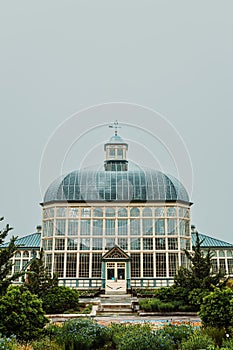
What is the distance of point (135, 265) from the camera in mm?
39125

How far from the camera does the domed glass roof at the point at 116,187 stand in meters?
41.6

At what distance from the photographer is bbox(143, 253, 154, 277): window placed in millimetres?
38812

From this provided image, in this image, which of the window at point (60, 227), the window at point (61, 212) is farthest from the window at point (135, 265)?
the window at point (61, 212)

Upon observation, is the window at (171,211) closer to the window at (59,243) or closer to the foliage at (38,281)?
the window at (59,243)

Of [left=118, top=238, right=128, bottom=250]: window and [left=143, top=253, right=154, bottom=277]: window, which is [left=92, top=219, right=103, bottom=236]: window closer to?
[left=118, top=238, right=128, bottom=250]: window

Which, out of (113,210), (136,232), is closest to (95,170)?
(113,210)

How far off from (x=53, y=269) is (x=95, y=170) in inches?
490

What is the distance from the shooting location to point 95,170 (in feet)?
145

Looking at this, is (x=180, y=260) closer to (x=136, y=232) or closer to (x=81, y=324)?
(x=136, y=232)

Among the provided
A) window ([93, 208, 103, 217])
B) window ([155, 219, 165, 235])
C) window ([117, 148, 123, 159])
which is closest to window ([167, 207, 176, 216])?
window ([155, 219, 165, 235])

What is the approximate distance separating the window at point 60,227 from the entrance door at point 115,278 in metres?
6.07

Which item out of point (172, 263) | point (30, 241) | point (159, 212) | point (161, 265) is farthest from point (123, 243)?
point (30, 241)

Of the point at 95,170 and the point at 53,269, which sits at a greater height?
the point at 95,170

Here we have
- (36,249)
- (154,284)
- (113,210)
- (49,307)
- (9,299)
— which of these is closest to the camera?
(9,299)
